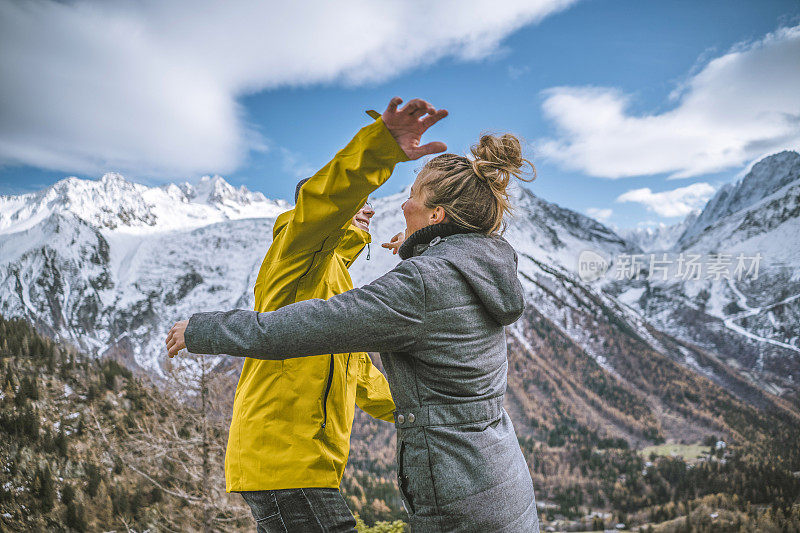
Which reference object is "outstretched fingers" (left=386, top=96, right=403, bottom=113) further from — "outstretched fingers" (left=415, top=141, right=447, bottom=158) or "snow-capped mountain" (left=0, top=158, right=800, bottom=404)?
"snow-capped mountain" (left=0, top=158, right=800, bottom=404)

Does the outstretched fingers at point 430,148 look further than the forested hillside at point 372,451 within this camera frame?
No

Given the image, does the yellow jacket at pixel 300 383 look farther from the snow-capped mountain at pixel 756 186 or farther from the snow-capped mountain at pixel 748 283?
the snow-capped mountain at pixel 756 186

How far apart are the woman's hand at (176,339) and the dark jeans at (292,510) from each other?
519mm

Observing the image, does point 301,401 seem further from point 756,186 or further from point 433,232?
point 756,186

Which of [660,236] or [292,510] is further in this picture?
[660,236]

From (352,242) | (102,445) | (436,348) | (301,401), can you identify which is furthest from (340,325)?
(102,445)

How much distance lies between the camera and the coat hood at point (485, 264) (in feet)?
3.27

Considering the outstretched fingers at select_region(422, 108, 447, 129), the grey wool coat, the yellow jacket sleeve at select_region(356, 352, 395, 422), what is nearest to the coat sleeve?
the grey wool coat

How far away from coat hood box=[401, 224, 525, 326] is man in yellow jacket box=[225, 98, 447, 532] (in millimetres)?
221

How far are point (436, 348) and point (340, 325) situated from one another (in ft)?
0.74

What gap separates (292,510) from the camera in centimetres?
125

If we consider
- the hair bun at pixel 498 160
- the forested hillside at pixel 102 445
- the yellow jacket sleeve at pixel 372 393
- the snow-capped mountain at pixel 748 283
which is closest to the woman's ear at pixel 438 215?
the hair bun at pixel 498 160

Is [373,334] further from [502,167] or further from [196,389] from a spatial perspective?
[196,389]

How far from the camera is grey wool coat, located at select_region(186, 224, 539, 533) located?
0.93 m
